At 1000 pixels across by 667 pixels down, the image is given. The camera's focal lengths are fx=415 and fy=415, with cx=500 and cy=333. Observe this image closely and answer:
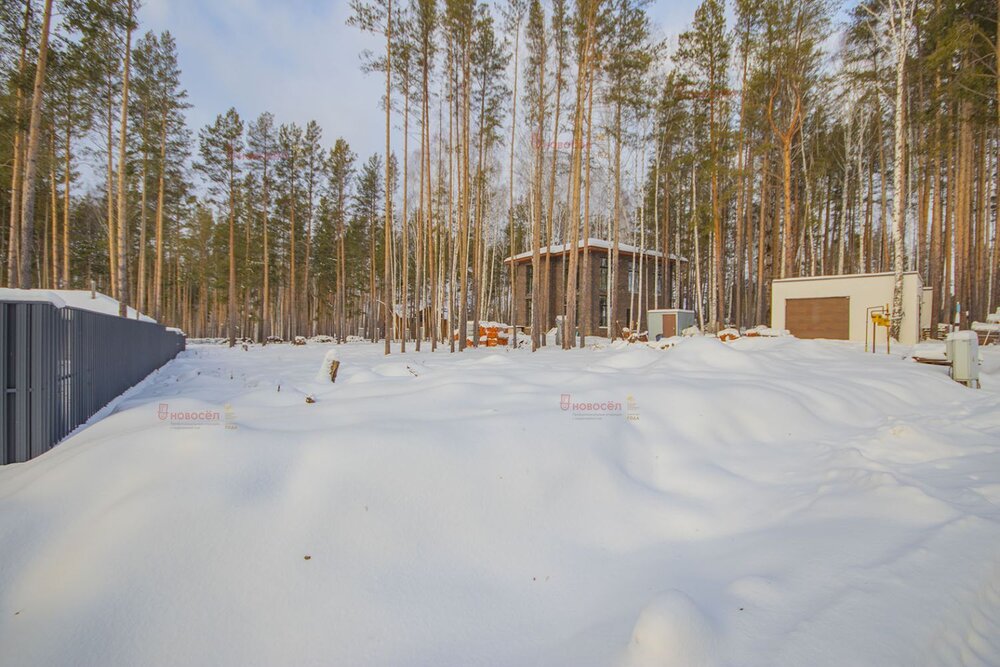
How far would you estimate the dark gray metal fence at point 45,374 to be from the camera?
368 centimetres

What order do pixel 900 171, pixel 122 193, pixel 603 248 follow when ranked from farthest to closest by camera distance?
pixel 603 248
pixel 122 193
pixel 900 171

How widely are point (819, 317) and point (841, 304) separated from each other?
73 centimetres

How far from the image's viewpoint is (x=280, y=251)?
98.7 ft

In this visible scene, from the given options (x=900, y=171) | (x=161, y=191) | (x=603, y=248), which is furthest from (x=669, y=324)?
(x=161, y=191)

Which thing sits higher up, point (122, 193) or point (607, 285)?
point (122, 193)

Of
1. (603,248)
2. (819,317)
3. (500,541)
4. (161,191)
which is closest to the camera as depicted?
(500,541)

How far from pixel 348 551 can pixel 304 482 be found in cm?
67

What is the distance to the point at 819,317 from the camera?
14562 mm

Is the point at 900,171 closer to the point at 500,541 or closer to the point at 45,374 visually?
the point at 500,541

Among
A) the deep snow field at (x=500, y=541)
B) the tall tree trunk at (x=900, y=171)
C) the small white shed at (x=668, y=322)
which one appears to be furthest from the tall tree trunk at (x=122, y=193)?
the tall tree trunk at (x=900, y=171)

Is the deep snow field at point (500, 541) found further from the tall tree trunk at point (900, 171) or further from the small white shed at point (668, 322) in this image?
the small white shed at point (668, 322)

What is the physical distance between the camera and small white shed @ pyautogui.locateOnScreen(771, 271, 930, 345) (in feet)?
42.3

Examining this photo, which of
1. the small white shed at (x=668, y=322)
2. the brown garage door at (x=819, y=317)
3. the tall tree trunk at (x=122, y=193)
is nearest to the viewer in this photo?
the tall tree trunk at (x=122, y=193)

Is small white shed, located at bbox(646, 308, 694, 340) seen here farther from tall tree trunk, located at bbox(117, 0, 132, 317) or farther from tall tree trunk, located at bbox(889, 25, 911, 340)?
tall tree trunk, located at bbox(117, 0, 132, 317)
